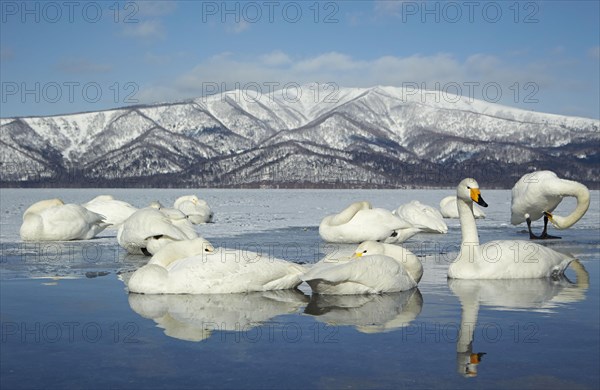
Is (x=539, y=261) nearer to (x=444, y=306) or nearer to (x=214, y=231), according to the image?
(x=444, y=306)

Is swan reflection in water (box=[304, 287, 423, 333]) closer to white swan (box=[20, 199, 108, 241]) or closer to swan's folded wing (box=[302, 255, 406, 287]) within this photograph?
swan's folded wing (box=[302, 255, 406, 287])

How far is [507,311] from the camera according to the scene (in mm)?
8828

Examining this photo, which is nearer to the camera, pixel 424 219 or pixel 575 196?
pixel 575 196

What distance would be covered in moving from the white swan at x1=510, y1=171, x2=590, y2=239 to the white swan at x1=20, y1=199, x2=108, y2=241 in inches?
447

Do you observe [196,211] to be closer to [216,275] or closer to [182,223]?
[182,223]

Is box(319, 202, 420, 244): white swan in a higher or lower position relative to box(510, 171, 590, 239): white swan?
lower

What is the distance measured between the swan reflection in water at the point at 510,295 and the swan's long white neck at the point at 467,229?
624 millimetres

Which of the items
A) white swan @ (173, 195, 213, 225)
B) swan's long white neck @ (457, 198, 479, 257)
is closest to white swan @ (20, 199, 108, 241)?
white swan @ (173, 195, 213, 225)

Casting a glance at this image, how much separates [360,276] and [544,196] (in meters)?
10.6

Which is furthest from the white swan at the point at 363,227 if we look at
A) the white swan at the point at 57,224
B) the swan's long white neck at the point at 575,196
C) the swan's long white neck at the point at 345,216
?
the white swan at the point at 57,224

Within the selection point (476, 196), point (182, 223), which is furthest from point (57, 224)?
point (476, 196)

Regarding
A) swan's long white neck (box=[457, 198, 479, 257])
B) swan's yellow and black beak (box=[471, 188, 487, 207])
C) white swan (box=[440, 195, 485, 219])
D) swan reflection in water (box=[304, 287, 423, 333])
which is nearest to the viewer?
swan reflection in water (box=[304, 287, 423, 333])

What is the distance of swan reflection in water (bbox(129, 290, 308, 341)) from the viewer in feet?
25.8

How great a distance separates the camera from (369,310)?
9023 mm
